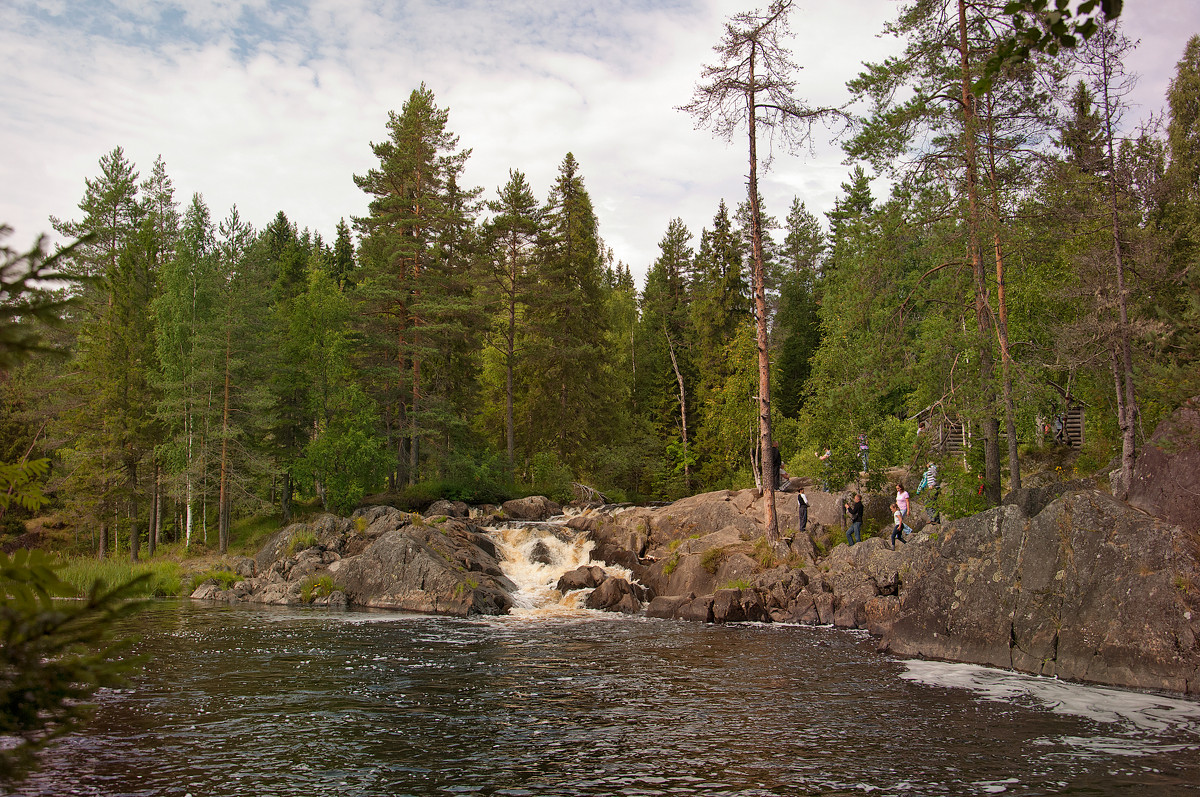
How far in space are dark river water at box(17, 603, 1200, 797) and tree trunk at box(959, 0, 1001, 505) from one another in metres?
6.10

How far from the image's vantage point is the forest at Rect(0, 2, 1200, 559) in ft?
61.9

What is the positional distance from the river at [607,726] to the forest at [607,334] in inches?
157

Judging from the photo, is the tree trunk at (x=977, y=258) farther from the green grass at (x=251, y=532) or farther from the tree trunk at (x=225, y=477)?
the tree trunk at (x=225, y=477)

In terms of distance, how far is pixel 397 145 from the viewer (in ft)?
139

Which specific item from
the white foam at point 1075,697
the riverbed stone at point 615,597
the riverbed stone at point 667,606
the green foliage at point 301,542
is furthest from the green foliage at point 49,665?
the green foliage at point 301,542

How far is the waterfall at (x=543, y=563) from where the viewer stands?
77.5 feet

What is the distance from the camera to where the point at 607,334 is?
60.8 metres

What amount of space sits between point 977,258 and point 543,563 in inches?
693

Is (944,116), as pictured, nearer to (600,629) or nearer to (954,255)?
(954,255)

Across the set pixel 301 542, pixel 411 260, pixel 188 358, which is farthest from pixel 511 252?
pixel 301 542

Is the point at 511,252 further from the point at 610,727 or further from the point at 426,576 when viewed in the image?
the point at 610,727

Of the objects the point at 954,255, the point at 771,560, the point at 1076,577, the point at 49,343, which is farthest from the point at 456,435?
the point at 49,343

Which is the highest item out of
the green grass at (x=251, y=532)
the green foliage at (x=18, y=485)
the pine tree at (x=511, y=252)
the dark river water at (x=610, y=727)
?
the pine tree at (x=511, y=252)

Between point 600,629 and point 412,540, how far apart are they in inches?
370
